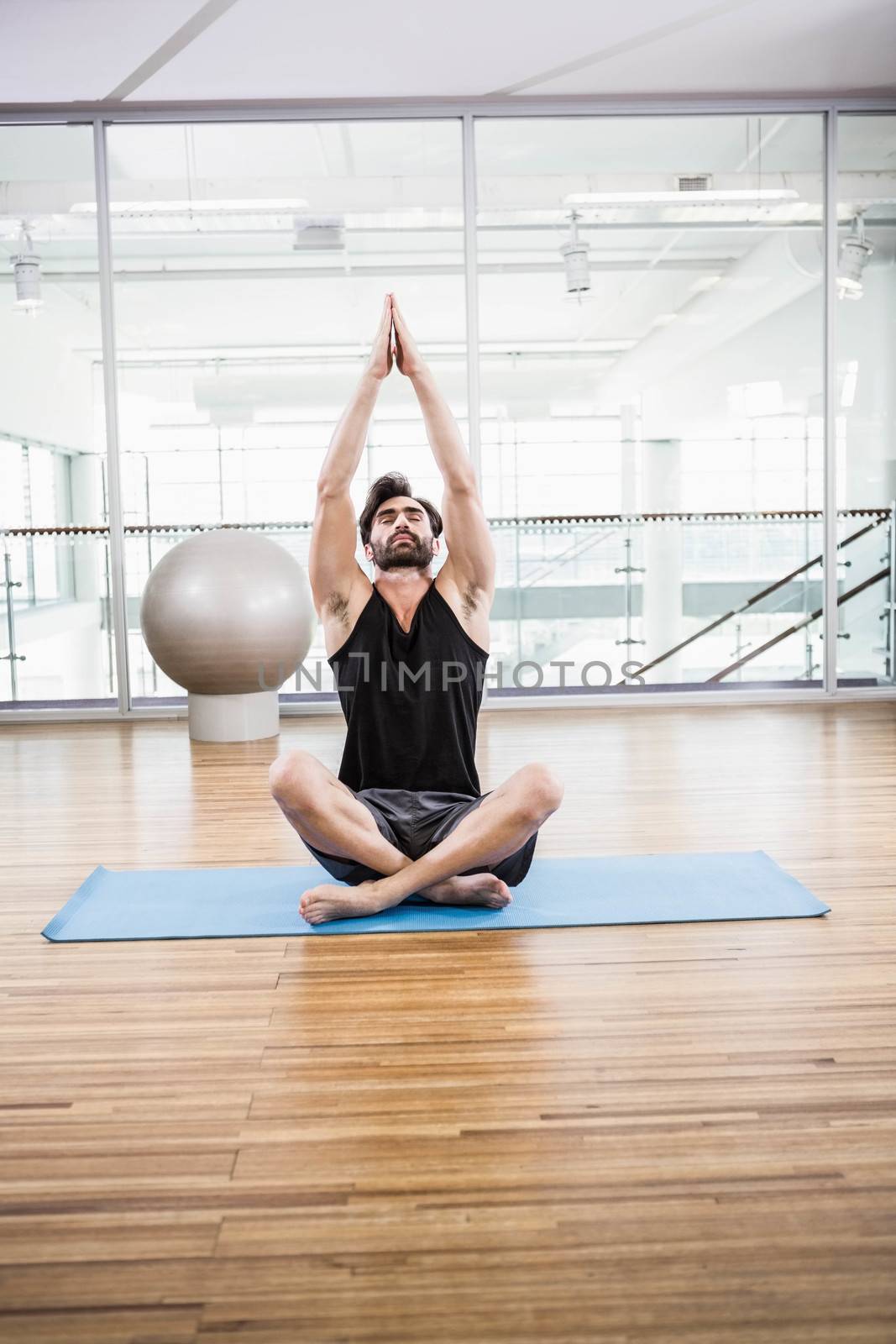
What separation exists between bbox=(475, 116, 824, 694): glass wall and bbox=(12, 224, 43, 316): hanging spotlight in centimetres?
196

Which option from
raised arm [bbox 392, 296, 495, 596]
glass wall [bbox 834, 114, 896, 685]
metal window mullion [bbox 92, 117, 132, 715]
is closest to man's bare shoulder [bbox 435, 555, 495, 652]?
raised arm [bbox 392, 296, 495, 596]

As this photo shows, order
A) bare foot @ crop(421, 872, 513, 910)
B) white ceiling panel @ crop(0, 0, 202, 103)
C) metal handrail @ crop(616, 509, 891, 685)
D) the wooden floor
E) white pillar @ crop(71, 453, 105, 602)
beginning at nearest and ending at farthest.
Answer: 1. the wooden floor
2. bare foot @ crop(421, 872, 513, 910)
3. white ceiling panel @ crop(0, 0, 202, 103)
4. white pillar @ crop(71, 453, 105, 602)
5. metal handrail @ crop(616, 509, 891, 685)

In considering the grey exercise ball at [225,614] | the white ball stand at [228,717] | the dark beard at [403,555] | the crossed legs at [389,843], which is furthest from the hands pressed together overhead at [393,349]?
the white ball stand at [228,717]

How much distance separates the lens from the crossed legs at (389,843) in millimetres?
2184

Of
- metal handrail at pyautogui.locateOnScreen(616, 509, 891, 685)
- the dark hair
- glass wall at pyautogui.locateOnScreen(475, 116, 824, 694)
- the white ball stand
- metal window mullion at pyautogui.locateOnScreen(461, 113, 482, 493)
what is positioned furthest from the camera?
metal handrail at pyautogui.locateOnScreen(616, 509, 891, 685)

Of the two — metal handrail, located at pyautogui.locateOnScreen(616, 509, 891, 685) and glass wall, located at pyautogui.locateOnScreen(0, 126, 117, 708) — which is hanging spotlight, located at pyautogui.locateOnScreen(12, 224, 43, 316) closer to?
glass wall, located at pyautogui.locateOnScreen(0, 126, 117, 708)

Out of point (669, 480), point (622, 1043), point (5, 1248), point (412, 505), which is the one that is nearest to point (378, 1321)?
point (5, 1248)

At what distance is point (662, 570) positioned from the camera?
5.67 meters

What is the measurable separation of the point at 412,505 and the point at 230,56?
285cm

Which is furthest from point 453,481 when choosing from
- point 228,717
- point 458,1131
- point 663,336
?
point 663,336

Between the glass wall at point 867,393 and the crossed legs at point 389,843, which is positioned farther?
the glass wall at point 867,393

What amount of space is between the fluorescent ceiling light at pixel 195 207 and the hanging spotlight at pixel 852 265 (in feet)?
7.97

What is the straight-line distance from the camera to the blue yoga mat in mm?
2254

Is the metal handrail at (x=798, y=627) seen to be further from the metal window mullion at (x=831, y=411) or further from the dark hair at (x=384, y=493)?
the dark hair at (x=384, y=493)
